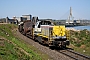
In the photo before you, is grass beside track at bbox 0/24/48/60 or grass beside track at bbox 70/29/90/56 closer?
grass beside track at bbox 0/24/48/60

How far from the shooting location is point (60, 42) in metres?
18.8

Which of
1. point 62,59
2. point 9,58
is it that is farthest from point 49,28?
point 9,58

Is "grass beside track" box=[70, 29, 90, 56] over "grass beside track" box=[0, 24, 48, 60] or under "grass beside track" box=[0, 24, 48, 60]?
under

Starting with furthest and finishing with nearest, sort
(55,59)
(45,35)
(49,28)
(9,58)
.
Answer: (45,35), (49,28), (55,59), (9,58)

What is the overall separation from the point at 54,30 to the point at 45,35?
1.97 m

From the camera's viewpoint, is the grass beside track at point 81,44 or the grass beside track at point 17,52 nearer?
the grass beside track at point 17,52

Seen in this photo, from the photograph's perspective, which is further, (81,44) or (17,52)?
(81,44)

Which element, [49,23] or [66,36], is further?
[49,23]

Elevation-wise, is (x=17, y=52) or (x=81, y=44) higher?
(x=17, y=52)

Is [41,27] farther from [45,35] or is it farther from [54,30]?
[54,30]

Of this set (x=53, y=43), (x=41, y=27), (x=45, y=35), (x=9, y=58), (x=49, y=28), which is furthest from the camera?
(x=41, y=27)

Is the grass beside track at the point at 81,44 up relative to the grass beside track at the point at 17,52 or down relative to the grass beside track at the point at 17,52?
down

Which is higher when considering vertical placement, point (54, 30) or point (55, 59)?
point (54, 30)

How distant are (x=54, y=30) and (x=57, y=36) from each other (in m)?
0.76
